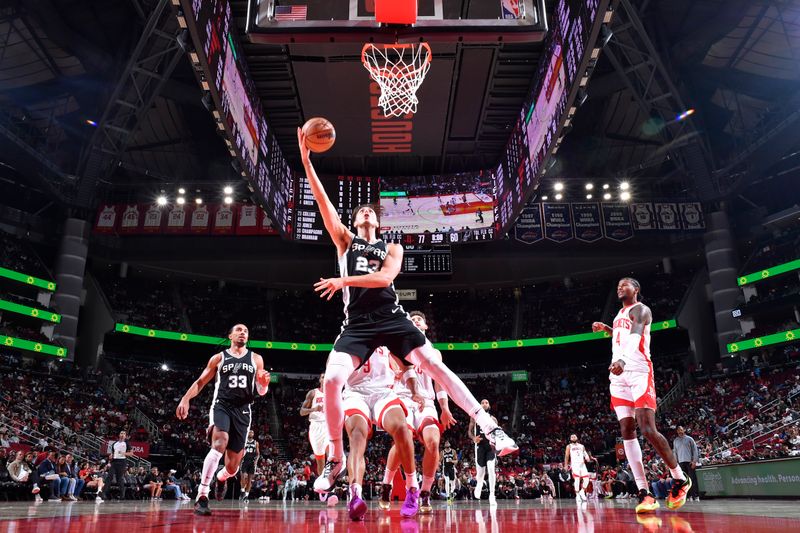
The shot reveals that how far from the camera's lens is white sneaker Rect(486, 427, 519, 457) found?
386 cm

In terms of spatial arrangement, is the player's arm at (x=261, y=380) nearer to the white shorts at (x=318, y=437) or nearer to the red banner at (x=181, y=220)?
the white shorts at (x=318, y=437)

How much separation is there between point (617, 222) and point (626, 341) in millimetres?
21994

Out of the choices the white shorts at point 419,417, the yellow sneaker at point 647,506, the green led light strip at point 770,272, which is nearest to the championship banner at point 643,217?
the green led light strip at point 770,272

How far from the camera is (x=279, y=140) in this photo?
18.2 meters

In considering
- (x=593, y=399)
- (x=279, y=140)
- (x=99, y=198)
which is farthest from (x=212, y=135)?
(x=593, y=399)

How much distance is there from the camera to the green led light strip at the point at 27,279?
25.0m

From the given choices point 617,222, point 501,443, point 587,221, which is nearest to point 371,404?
point 501,443

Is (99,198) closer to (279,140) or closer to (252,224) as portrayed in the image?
(252,224)

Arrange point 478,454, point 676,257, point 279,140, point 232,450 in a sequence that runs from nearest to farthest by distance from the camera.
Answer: point 232,450 < point 478,454 < point 279,140 < point 676,257

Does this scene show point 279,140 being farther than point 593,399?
No

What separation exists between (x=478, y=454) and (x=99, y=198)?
929 inches

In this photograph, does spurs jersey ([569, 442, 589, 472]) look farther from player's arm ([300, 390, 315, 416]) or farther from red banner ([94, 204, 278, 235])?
red banner ([94, 204, 278, 235])

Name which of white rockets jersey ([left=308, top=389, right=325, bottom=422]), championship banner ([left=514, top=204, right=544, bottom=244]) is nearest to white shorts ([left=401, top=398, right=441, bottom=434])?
white rockets jersey ([left=308, top=389, right=325, bottom=422])

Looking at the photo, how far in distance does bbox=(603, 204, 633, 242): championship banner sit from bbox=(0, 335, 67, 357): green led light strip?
24.2 metres
